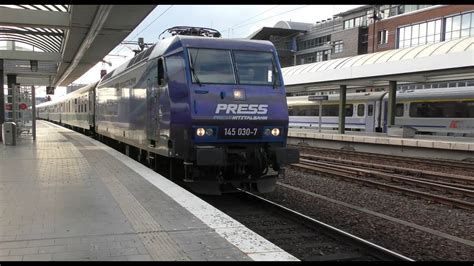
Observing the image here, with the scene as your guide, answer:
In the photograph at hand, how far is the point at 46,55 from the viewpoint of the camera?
920 inches

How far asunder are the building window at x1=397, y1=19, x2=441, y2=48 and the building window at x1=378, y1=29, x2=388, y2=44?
143 inches

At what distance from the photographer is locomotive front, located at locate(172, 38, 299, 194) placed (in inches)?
333

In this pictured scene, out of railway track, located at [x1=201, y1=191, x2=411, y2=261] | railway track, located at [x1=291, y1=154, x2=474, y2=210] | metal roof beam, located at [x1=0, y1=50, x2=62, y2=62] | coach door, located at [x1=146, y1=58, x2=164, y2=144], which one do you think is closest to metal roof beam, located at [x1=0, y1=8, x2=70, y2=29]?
coach door, located at [x1=146, y1=58, x2=164, y2=144]

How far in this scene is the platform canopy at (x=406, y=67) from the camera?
785 inches

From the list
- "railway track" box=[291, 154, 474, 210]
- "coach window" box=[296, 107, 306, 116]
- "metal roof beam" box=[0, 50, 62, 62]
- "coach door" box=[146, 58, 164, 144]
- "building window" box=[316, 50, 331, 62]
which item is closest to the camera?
"coach door" box=[146, 58, 164, 144]

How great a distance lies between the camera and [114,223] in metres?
5.70

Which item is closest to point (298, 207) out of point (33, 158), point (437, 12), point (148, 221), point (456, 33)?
point (148, 221)

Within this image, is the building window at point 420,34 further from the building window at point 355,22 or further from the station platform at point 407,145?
the station platform at point 407,145

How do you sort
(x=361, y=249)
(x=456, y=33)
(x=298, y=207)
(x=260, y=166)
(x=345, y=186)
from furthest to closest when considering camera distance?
(x=456, y=33)
(x=345, y=186)
(x=298, y=207)
(x=260, y=166)
(x=361, y=249)

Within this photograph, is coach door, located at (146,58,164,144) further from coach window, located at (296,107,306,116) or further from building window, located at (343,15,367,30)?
building window, located at (343,15,367,30)

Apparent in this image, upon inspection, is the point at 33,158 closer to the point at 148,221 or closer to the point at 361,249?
the point at 148,221

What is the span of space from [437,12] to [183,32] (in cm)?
4509

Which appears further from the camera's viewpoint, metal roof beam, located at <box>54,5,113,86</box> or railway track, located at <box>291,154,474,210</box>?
metal roof beam, located at <box>54,5,113,86</box>

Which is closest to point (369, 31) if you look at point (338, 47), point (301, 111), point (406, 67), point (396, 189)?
point (338, 47)
